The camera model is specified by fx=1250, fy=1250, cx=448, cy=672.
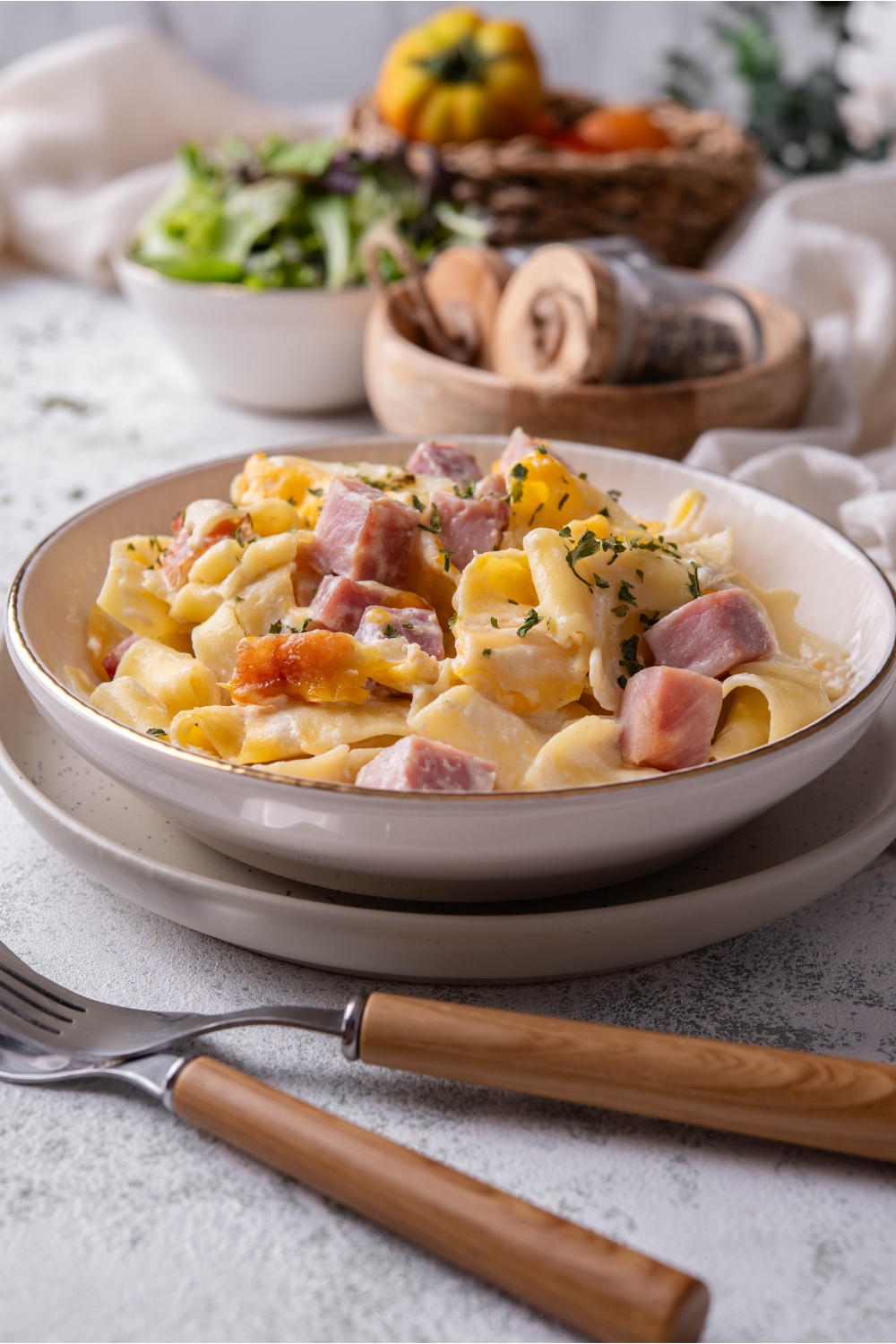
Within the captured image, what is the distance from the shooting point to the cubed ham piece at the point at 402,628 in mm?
1811

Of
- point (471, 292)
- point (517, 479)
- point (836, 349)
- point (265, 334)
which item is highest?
point (517, 479)

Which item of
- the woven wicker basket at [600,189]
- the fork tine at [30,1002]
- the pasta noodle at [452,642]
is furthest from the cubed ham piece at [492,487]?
the woven wicker basket at [600,189]

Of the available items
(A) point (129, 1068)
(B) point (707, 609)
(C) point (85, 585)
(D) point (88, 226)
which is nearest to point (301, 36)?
(D) point (88, 226)

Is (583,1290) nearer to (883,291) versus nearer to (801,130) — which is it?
(883,291)

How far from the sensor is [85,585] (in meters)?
2.16

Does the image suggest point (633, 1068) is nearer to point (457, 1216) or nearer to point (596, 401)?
point (457, 1216)

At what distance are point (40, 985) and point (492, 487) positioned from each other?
1.06 meters

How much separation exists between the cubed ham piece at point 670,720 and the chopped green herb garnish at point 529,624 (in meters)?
0.19

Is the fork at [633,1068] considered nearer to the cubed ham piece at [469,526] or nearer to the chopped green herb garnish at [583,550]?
the chopped green herb garnish at [583,550]

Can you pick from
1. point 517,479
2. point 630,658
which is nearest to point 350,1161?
point 630,658

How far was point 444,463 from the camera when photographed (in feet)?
7.45

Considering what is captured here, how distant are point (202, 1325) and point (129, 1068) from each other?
297 mm

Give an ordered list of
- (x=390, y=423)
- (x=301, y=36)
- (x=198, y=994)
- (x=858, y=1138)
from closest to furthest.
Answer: (x=858, y=1138), (x=198, y=994), (x=390, y=423), (x=301, y=36)

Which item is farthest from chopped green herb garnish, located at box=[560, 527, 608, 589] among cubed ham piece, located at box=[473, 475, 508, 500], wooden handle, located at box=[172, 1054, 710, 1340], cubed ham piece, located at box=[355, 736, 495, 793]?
wooden handle, located at box=[172, 1054, 710, 1340]
